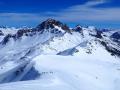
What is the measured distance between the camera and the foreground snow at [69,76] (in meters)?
63.4

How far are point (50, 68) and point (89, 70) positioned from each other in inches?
462

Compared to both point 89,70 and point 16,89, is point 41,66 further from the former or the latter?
point 16,89

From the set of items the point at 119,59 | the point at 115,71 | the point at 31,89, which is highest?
the point at 31,89

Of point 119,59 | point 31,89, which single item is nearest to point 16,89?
point 31,89

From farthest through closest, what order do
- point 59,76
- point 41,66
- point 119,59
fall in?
1. point 119,59
2. point 41,66
3. point 59,76

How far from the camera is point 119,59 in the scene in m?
194

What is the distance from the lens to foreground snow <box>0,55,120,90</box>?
6344 cm

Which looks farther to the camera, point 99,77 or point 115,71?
point 115,71

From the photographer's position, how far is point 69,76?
8088 centimetres

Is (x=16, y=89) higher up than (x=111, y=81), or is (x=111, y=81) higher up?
(x=16, y=89)

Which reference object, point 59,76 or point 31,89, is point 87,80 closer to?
point 59,76

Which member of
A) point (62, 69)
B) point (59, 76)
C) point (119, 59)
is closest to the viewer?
point (59, 76)

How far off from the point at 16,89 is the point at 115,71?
58.3m

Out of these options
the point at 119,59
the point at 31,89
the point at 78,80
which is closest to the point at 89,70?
the point at 78,80
